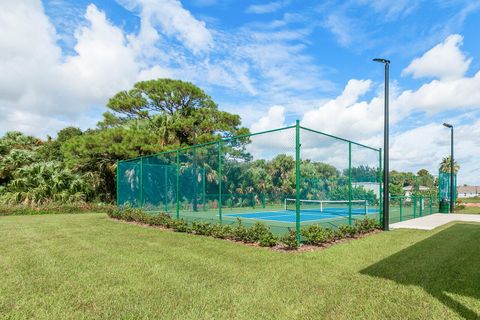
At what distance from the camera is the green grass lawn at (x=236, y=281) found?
325 centimetres

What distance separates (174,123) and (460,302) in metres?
18.2

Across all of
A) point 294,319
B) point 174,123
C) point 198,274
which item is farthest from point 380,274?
point 174,123

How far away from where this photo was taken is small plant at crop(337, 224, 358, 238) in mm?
7480

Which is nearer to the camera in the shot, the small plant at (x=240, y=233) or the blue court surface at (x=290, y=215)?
the small plant at (x=240, y=233)

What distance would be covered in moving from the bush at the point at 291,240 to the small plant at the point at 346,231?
160cm

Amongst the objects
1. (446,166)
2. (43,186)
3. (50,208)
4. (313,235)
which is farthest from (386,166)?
(446,166)

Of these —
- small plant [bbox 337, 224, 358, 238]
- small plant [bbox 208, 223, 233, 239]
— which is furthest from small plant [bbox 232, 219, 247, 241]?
small plant [bbox 337, 224, 358, 238]

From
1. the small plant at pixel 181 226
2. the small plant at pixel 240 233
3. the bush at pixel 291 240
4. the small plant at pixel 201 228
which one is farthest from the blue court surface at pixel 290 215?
the bush at pixel 291 240

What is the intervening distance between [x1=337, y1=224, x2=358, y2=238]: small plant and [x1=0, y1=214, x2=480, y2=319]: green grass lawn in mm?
639

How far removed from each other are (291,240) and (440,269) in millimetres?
2525

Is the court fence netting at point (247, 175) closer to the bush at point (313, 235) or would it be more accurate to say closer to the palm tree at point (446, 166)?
the bush at point (313, 235)

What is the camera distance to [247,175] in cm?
1095

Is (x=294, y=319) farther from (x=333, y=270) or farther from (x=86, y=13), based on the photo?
(x=86, y=13)

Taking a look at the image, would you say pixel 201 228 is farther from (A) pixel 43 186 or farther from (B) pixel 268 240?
(A) pixel 43 186
